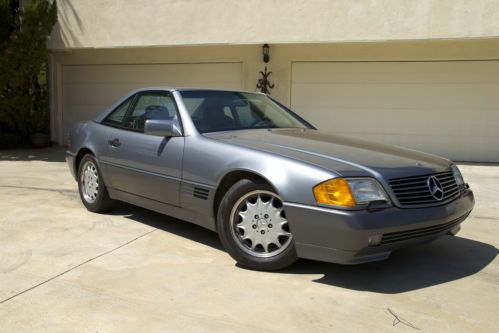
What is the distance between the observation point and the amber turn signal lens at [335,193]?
3238mm

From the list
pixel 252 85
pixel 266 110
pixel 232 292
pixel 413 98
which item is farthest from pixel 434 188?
pixel 252 85

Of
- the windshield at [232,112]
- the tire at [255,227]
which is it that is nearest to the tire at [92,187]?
the windshield at [232,112]

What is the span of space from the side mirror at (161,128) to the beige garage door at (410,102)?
6.96 m

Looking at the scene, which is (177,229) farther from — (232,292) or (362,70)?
(362,70)

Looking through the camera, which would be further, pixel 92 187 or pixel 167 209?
→ pixel 92 187

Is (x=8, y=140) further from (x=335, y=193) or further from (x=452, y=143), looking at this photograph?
(x=335, y=193)

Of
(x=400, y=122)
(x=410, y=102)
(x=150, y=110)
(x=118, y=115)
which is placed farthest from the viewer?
(x=400, y=122)

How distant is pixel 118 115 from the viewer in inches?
209

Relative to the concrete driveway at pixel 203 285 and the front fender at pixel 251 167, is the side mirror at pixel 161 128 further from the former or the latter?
the concrete driveway at pixel 203 285

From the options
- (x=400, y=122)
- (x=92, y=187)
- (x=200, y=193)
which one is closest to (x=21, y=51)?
(x=92, y=187)

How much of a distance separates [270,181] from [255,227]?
0.41 metres

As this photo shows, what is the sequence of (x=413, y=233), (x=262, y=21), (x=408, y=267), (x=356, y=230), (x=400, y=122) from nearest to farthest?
1. (x=356, y=230)
2. (x=413, y=233)
3. (x=408, y=267)
4. (x=262, y=21)
5. (x=400, y=122)

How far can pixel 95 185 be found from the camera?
17.7 feet

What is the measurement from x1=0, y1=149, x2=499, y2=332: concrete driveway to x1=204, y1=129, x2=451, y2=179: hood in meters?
0.81
